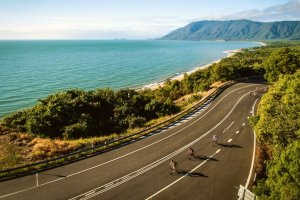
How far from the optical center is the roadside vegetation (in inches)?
541

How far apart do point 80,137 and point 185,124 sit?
12986 millimetres

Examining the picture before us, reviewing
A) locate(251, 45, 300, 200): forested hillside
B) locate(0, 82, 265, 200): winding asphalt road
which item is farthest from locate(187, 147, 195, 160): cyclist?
locate(251, 45, 300, 200): forested hillside

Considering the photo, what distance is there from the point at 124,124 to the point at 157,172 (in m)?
15.4

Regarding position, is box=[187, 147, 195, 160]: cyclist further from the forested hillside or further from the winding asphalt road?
the forested hillside

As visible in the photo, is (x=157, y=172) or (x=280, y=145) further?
(x=157, y=172)

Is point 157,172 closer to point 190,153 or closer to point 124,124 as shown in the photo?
point 190,153

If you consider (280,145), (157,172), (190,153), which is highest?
(280,145)

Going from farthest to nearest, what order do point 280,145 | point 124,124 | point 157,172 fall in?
1. point 124,124
2. point 157,172
3. point 280,145

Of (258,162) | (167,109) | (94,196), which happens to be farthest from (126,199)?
(167,109)

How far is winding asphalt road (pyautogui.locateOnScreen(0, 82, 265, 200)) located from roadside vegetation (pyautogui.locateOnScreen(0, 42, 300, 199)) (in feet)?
8.16

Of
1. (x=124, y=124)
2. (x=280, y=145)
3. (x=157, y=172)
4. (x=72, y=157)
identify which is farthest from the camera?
(x=124, y=124)

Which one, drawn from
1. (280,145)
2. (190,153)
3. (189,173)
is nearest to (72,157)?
(189,173)

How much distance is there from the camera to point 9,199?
1698cm

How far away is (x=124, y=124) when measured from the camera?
1435 inches
